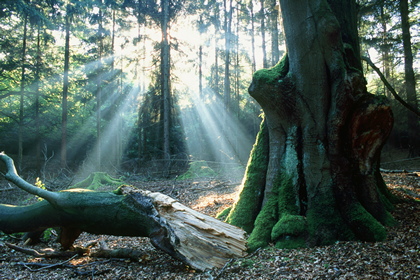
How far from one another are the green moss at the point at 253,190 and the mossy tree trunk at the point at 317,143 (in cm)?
2

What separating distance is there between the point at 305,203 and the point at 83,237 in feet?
16.7

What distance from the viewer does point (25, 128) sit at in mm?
22078

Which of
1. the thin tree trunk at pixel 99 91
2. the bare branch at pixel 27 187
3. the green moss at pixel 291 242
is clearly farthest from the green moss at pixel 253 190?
the thin tree trunk at pixel 99 91

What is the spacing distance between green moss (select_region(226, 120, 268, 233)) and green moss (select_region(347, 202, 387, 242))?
1.43 meters

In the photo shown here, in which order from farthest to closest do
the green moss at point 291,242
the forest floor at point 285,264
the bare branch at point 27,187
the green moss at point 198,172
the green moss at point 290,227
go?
the green moss at point 198,172 → the bare branch at point 27,187 → the green moss at point 290,227 → the green moss at point 291,242 → the forest floor at point 285,264

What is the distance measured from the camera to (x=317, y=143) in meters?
3.86

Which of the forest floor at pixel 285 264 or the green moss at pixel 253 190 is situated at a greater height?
the green moss at pixel 253 190

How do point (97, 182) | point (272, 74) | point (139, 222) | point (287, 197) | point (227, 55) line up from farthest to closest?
point (227, 55), point (97, 182), point (272, 74), point (287, 197), point (139, 222)

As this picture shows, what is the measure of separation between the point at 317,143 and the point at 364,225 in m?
1.31

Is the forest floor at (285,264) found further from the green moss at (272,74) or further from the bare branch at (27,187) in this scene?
the green moss at (272,74)

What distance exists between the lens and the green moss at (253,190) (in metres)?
4.23

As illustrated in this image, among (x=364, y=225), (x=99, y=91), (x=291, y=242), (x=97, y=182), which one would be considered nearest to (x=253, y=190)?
(x=291, y=242)

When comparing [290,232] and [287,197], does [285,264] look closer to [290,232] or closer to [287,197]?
[290,232]

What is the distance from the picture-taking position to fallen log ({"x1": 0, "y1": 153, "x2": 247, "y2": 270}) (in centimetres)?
328
